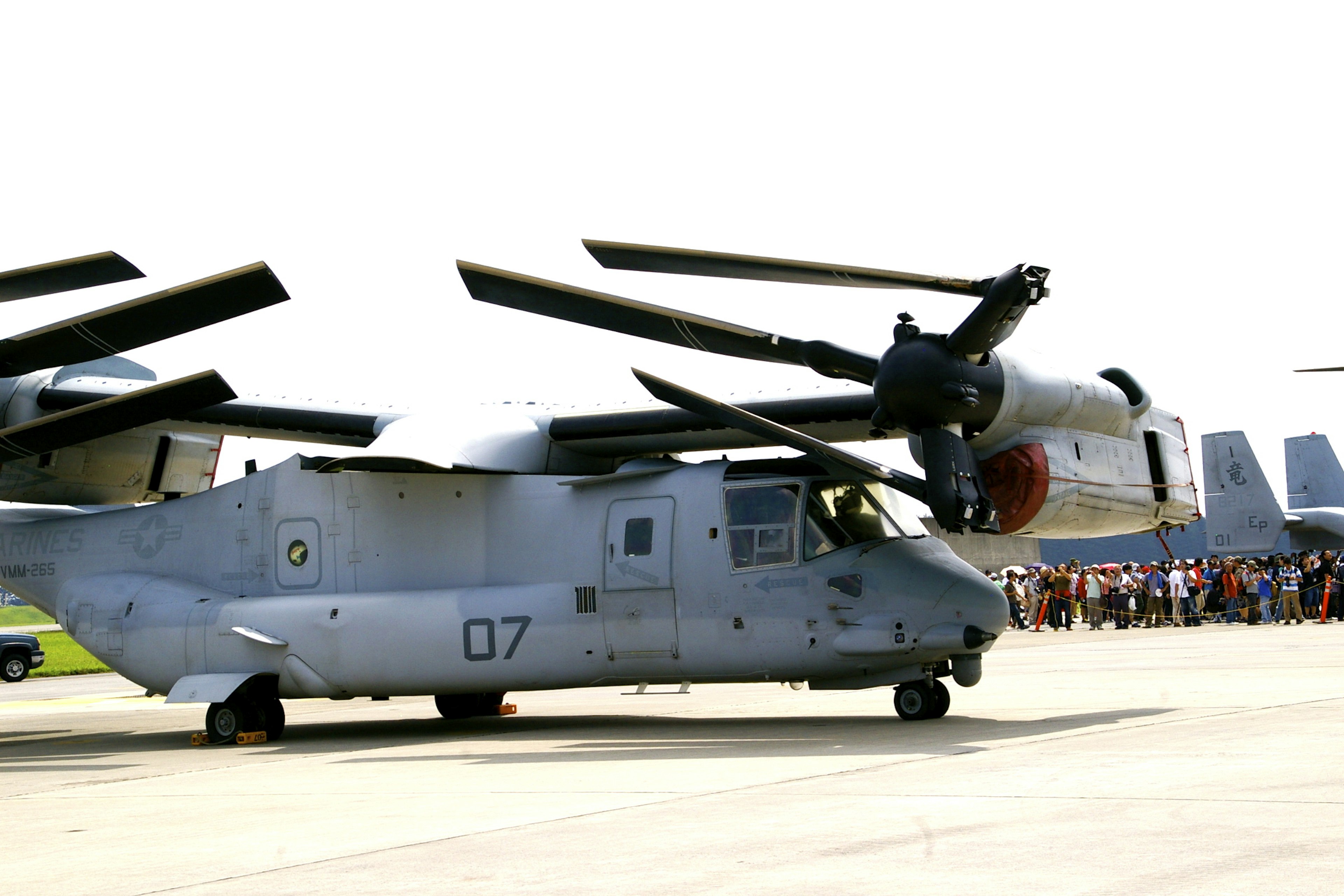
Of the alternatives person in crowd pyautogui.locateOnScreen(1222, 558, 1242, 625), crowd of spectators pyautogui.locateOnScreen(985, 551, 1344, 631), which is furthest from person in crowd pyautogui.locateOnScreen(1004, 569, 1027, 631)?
person in crowd pyautogui.locateOnScreen(1222, 558, 1242, 625)

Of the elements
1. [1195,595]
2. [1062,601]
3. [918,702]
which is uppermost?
[1195,595]

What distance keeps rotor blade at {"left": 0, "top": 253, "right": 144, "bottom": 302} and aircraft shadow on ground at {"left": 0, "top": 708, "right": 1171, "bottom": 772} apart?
4551 mm

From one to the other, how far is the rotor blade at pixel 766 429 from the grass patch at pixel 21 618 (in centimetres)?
8966

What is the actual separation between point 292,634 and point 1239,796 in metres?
10.2

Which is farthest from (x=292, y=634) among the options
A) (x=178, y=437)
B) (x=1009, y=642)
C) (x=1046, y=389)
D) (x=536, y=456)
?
(x=1009, y=642)

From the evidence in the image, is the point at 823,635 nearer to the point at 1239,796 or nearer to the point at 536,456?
the point at 536,456

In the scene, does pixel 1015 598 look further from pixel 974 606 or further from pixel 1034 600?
pixel 974 606

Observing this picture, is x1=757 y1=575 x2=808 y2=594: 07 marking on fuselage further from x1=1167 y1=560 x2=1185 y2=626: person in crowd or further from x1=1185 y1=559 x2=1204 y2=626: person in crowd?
x1=1185 y1=559 x2=1204 y2=626: person in crowd

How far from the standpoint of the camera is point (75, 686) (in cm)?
2720

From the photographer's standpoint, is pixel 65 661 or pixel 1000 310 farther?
pixel 65 661

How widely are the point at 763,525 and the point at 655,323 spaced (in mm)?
2228

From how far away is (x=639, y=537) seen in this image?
13.6 meters

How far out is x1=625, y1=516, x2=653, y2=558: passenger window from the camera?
13.5 m

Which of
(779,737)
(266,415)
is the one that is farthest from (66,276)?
(779,737)
